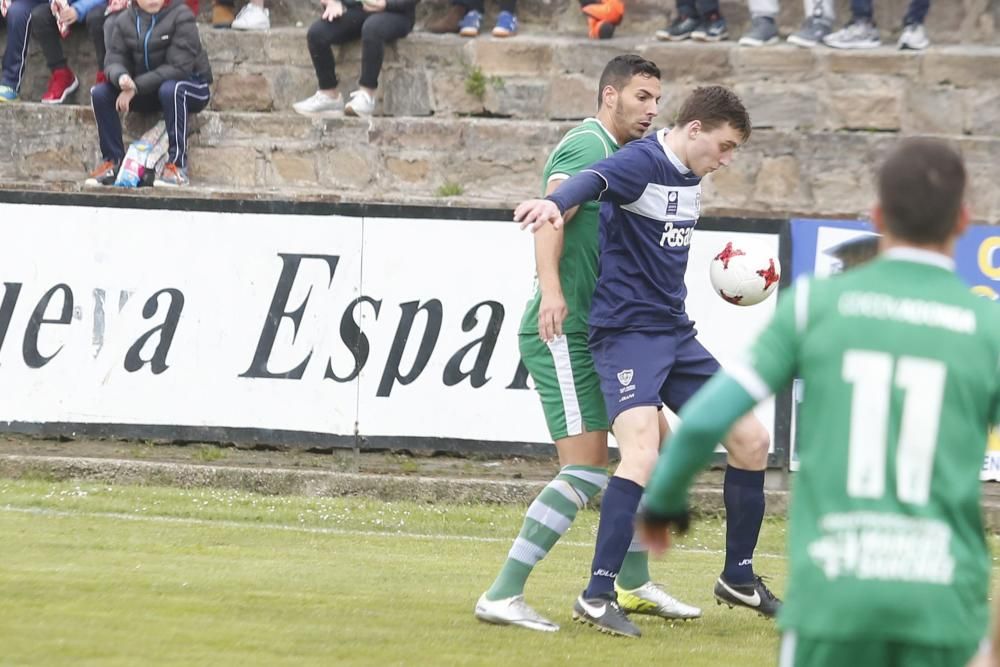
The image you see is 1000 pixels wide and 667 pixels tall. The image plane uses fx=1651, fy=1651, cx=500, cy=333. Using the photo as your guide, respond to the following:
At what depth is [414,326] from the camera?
36.1ft

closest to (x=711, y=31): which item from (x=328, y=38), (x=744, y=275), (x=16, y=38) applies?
(x=328, y=38)

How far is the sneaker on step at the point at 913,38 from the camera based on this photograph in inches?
541

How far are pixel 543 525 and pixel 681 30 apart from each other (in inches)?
331

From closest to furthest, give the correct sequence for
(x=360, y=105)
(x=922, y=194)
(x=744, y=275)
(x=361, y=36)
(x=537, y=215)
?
(x=922, y=194) → (x=537, y=215) → (x=744, y=275) → (x=360, y=105) → (x=361, y=36)

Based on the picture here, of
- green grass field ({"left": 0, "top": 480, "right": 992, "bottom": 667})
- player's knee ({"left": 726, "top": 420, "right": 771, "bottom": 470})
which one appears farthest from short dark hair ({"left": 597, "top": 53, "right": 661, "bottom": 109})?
green grass field ({"left": 0, "top": 480, "right": 992, "bottom": 667})

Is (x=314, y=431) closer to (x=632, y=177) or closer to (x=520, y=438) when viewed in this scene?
(x=520, y=438)

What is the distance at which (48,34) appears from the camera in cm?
1447

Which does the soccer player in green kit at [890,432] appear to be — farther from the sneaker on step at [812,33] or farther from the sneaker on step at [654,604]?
the sneaker on step at [812,33]

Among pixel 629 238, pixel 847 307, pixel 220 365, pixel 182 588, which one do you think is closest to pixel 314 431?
pixel 220 365

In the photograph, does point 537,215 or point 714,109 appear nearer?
point 537,215

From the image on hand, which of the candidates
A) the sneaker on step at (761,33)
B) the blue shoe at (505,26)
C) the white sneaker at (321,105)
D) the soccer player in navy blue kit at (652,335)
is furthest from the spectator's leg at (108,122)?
the soccer player in navy blue kit at (652,335)

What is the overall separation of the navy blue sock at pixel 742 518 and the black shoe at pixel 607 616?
0.54m

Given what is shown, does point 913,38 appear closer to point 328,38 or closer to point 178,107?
point 328,38

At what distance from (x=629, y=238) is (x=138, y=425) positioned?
5.58 m
